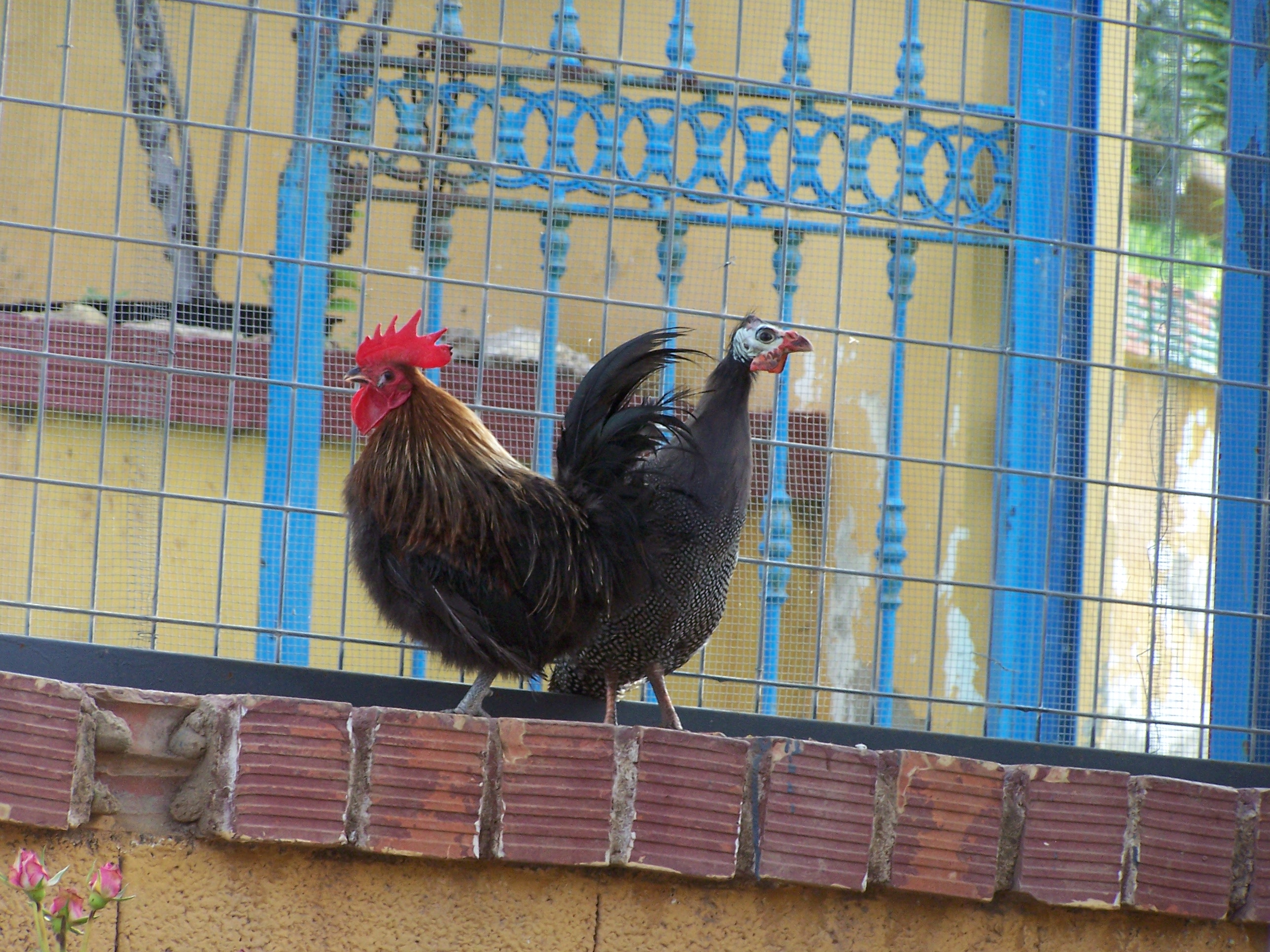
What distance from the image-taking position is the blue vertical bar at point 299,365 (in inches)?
103

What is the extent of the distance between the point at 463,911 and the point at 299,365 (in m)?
1.37

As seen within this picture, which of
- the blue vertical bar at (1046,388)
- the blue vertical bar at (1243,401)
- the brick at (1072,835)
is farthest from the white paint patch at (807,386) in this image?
the brick at (1072,835)

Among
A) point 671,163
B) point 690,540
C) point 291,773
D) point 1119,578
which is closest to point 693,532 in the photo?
point 690,540

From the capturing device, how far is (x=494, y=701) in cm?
248

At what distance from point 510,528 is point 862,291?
1.66 metres

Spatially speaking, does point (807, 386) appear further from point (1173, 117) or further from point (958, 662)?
point (1173, 117)

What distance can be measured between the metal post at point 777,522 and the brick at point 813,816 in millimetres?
607

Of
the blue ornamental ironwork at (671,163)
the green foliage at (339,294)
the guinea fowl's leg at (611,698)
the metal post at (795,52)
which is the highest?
the metal post at (795,52)

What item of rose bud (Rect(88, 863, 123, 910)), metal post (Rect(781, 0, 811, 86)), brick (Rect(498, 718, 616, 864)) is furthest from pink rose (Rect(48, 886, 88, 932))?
metal post (Rect(781, 0, 811, 86))

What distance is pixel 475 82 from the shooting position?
9.96ft

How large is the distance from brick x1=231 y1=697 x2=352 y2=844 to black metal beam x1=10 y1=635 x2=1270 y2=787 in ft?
1.04

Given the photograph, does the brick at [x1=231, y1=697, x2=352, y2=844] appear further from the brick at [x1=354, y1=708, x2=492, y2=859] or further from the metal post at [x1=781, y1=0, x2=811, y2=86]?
the metal post at [x1=781, y1=0, x2=811, y2=86]

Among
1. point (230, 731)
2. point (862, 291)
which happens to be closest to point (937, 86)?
point (862, 291)

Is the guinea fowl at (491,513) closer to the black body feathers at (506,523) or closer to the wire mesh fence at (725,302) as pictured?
the black body feathers at (506,523)
